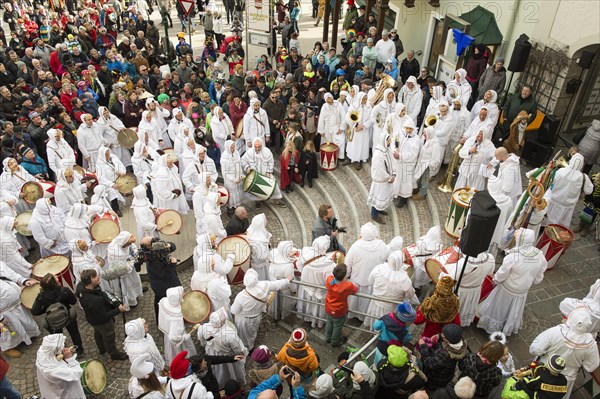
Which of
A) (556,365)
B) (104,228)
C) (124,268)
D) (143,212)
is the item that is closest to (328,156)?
(143,212)

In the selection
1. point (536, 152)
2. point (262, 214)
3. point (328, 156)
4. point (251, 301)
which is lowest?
point (328, 156)

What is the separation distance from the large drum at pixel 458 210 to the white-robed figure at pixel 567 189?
5.25ft

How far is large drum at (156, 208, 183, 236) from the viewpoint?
31.3 feet

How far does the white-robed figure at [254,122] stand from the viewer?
12.5m

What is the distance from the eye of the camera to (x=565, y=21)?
12.4m

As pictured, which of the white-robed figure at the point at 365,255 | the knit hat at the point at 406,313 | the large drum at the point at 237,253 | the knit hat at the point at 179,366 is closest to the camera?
the knit hat at the point at 179,366

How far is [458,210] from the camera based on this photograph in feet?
30.3

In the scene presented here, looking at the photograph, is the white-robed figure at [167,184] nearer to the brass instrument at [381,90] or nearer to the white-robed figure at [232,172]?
the white-robed figure at [232,172]

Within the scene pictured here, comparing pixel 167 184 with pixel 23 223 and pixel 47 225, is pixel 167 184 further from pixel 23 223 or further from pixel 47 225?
pixel 23 223

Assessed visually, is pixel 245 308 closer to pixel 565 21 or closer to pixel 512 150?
pixel 512 150

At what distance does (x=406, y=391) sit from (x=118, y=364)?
4.70m

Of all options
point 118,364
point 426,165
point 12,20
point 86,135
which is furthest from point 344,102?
point 12,20

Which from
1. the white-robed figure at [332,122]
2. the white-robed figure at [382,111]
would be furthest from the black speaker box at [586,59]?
the white-robed figure at [332,122]

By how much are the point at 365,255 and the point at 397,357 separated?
8.45 ft
